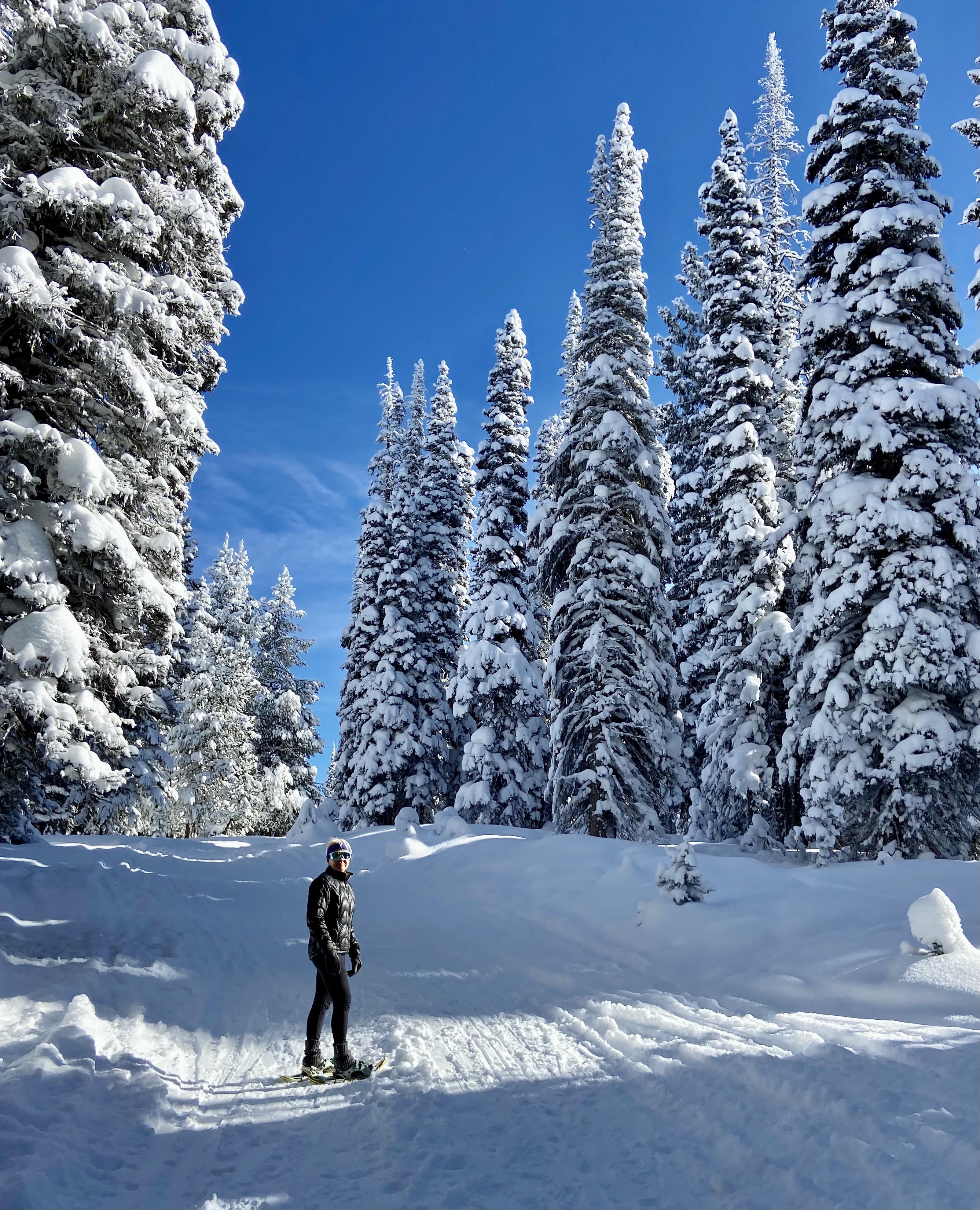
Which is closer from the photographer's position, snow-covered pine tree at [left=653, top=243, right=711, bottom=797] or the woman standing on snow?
the woman standing on snow

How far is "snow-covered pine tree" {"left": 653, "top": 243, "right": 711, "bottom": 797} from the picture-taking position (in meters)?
22.6

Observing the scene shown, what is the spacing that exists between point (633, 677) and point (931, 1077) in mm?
13676

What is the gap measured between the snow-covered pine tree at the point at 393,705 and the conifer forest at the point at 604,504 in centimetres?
16

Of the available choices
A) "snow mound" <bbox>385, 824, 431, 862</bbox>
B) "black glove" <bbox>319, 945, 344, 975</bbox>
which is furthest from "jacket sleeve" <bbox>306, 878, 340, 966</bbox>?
"snow mound" <bbox>385, 824, 431, 862</bbox>

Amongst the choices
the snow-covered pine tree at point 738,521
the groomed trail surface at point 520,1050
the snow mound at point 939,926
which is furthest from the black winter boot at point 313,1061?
the snow-covered pine tree at point 738,521

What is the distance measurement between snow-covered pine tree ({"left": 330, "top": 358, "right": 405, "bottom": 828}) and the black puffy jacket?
2184 cm

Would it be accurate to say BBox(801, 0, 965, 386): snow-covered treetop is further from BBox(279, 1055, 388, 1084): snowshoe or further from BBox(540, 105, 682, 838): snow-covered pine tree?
BBox(279, 1055, 388, 1084): snowshoe

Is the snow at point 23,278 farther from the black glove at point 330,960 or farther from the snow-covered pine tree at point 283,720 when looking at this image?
the snow-covered pine tree at point 283,720

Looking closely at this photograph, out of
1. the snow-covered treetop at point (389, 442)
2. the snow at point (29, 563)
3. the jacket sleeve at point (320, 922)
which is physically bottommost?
the jacket sleeve at point (320, 922)

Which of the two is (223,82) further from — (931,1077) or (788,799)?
(788,799)

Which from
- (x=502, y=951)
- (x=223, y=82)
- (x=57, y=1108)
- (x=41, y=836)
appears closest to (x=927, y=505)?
(x=502, y=951)

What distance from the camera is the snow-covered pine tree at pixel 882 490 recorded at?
12328mm

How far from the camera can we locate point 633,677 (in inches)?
744

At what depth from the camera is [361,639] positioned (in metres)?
30.4
